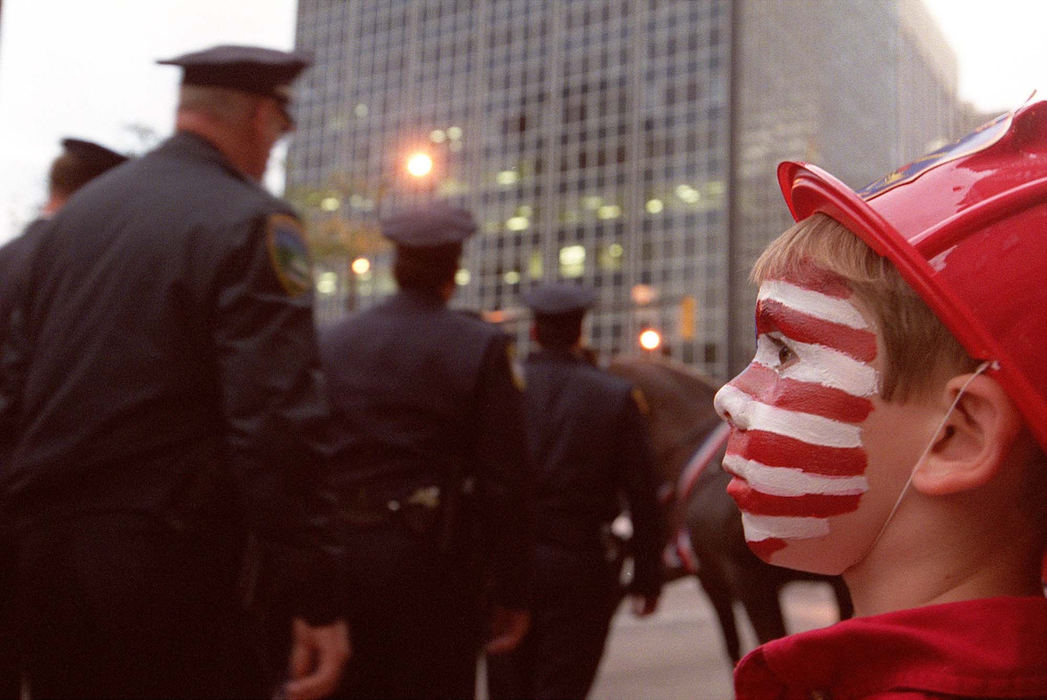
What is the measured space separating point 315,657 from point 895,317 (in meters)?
1.69

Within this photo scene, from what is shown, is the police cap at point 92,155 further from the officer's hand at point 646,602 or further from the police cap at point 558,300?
the officer's hand at point 646,602

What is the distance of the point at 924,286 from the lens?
3.36 ft

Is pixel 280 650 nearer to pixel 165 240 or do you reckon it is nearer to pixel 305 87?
pixel 165 240

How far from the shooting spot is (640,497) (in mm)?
4367

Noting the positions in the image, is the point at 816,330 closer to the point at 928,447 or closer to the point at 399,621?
the point at 928,447

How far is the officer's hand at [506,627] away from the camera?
10.9 ft

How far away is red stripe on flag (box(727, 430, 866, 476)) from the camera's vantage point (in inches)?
44.1

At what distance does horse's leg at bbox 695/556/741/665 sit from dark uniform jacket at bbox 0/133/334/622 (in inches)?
133

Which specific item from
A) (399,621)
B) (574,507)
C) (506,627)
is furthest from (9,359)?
(574,507)

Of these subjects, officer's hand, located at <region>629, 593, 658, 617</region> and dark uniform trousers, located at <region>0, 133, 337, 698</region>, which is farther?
officer's hand, located at <region>629, 593, 658, 617</region>

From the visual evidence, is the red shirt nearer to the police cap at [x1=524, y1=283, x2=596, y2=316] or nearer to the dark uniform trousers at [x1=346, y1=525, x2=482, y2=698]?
the dark uniform trousers at [x1=346, y1=525, x2=482, y2=698]

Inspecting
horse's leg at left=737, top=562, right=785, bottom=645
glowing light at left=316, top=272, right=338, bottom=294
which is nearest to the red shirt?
horse's leg at left=737, top=562, right=785, bottom=645

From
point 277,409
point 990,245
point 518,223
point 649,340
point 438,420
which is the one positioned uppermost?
point 518,223

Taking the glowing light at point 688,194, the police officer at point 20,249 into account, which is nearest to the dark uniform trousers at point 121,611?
the police officer at point 20,249
